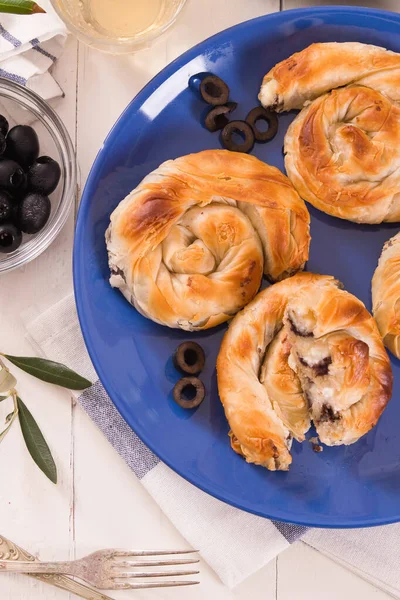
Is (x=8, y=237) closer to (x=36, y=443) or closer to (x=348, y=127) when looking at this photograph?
(x=36, y=443)

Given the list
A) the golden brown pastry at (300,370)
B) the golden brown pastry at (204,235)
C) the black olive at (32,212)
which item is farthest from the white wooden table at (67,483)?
the golden brown pastry at (300,370)

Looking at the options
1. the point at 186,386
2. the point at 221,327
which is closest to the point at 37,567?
the point at 186,386

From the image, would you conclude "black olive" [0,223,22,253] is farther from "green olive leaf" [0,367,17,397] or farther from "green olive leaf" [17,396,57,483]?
"green olive leaf" [17,396,57,483]

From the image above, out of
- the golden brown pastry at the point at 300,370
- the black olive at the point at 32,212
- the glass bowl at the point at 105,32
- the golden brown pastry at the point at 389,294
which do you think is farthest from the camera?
the glass bowl at the point at 105,32

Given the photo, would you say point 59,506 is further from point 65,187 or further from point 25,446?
point 65,187

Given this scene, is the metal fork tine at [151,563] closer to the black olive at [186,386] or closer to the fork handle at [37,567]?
the fork handle at [37,567]

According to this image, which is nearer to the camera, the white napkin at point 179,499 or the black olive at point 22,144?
the black olive at point 22,144

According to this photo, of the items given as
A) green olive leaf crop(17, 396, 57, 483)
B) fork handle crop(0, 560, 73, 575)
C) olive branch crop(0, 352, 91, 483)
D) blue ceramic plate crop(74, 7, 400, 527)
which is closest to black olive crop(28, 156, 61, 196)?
blue ceramic plate crop(74, 7, 400, 527)
